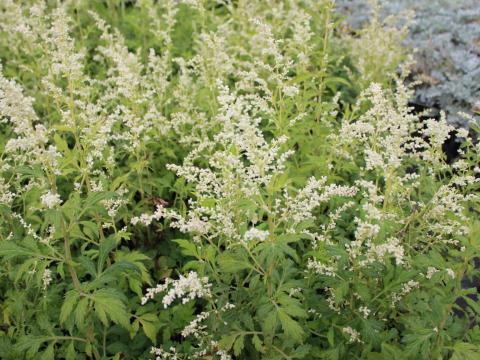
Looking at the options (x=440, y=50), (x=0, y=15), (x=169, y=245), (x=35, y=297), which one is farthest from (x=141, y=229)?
(x=440, y=50)

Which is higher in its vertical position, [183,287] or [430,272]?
[183,287]

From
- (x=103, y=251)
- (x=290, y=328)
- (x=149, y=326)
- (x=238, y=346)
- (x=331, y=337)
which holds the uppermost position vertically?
(x=103, y=251)

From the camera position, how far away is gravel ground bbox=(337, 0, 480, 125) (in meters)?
7.32

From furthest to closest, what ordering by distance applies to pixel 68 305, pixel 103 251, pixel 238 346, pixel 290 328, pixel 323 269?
pixel 323 269 → pixel 103 251 → pixel 238 346 → pixel 68 305 → pixel 290 328

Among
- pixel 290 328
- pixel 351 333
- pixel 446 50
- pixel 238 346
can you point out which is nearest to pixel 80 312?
pixel 238 346

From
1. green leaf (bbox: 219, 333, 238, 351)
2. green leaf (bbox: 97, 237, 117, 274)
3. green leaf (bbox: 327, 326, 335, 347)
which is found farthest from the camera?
green leaf (bbox: 327, 326, 335, 347)

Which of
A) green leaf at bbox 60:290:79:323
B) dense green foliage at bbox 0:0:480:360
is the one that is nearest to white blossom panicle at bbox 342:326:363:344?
dense green foliage at bbox 0:0:480:360

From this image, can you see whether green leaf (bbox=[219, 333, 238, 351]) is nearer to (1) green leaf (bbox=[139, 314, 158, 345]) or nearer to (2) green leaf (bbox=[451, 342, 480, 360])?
(1) green leaf (bbox=[139, 314, 158, 345])

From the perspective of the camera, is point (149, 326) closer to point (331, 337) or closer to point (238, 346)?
point (238, 346)

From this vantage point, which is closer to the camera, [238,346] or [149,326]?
[238,346]

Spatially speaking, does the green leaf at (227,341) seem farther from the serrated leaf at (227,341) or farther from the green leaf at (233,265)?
the green leaf at (233,265)

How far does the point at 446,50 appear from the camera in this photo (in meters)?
8.02

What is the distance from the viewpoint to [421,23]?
8773 millimetres

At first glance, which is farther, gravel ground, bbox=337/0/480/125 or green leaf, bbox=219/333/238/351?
gravel ground, bbox=337/0/480/125
